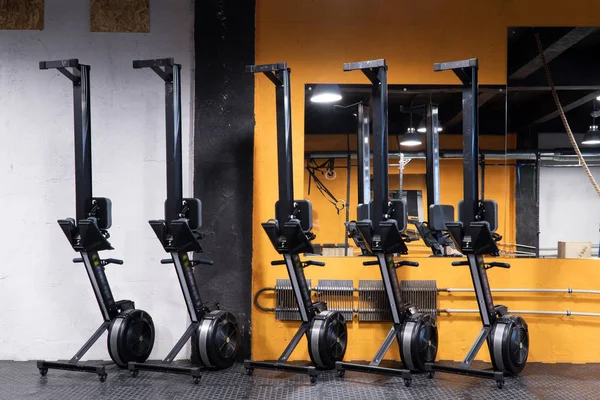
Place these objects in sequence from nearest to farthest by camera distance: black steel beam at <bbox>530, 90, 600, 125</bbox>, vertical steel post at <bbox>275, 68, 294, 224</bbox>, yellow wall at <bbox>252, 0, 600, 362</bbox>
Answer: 1. vertical steel post at <bbox>275, 68, 294, 224</bbox>
2. yellow wall at <bbox>252, 0, 600, 362</bbox>
3. black steel beam at <bbox>530, 90, 600, 125</bbox>

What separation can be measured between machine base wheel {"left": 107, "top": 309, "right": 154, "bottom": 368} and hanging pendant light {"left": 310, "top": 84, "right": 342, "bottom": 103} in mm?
2476

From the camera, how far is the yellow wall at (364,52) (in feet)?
17.6

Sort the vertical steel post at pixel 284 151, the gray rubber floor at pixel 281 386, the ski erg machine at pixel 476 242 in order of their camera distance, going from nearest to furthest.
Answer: the gray rubber floor at pixel 281 386 → the ski erg machine at pixel 476 242 → the vertical steel post at pixel 284 151

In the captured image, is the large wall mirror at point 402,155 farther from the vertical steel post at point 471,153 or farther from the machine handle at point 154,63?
the machine handle at point 154,63

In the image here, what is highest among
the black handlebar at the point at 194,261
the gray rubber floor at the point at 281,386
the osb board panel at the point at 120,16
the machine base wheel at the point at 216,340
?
the osb board panel at the point at 120,16

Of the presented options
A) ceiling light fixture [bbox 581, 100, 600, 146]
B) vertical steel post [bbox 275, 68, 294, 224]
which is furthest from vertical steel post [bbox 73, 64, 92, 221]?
ceiling light fixture [bbox 581, 100, 600, 146]

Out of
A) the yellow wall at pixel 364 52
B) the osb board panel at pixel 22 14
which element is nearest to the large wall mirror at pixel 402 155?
the yellow wall at pixel 364 52

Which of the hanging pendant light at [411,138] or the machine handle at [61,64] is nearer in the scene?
the machine handle at [61,64]

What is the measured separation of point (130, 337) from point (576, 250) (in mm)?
4089

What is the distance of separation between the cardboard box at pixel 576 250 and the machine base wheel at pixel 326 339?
7.25 ft

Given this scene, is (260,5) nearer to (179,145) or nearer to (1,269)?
(179,145)

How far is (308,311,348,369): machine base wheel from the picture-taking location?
4.73 metres

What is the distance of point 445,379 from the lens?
4.67 m

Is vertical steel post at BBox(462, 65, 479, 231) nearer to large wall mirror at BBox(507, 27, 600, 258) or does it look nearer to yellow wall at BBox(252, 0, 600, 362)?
yellow wall at BBox(252, 0, 600, 362)
